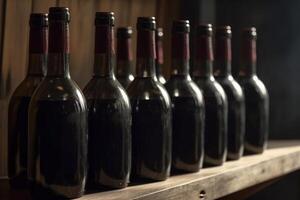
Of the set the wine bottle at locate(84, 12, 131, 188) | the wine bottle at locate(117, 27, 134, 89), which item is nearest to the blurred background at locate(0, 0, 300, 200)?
the wine bottle at locate(117, 27, 134, 89)

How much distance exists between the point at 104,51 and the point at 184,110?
24 cm

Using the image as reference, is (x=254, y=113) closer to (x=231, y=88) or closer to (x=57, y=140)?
(x=231, y=88)

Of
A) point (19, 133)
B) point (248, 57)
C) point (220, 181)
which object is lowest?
point (220, 181)

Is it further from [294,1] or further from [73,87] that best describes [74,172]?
[294,1]

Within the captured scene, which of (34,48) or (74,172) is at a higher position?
(34,48)

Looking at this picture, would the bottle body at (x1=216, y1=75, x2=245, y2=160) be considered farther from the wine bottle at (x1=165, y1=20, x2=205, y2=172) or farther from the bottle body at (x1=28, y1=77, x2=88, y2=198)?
the bottle body at (x1=28, y1=77, x2=88, y2=198)

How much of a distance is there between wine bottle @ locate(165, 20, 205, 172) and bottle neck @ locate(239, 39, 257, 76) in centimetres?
30

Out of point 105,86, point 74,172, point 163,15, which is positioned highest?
point 163,15

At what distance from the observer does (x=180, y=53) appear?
118 cm

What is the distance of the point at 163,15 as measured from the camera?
5.26ft

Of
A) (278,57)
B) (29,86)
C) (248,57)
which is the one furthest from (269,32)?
(29,86)

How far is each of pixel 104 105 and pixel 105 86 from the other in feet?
0.12

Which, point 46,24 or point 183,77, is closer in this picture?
point 46,24

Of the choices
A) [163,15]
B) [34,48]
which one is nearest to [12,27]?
[34,48]
